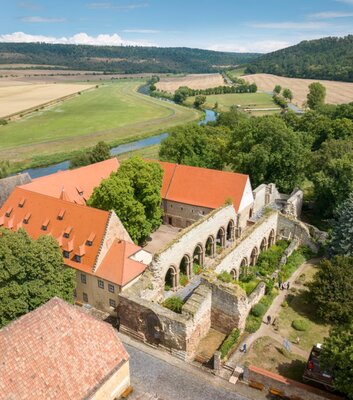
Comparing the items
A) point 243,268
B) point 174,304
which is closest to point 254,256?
point 243,268

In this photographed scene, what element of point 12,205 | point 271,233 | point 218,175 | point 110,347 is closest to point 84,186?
point 12,205

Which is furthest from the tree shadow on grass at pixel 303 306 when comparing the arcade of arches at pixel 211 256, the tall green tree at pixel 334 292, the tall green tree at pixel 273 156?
the tall green tree at pixel 273 156

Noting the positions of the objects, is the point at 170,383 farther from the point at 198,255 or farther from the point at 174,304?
the point at 198,255

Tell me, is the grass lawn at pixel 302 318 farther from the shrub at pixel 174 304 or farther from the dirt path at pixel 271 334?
the shrub at pixel 174 304

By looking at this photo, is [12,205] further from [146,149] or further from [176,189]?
[146,149]

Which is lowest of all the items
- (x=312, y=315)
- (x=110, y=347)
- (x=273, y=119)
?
(x=312, y=315)

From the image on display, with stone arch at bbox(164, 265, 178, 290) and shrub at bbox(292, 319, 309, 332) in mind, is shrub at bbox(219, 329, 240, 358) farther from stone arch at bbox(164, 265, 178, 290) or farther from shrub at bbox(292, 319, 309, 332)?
stone arch at bbox(164, 265, 178, 290)

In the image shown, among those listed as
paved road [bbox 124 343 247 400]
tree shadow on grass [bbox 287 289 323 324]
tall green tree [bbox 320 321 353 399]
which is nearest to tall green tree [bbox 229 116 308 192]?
tree shadow on grass [bbox 287 289 323 324]
